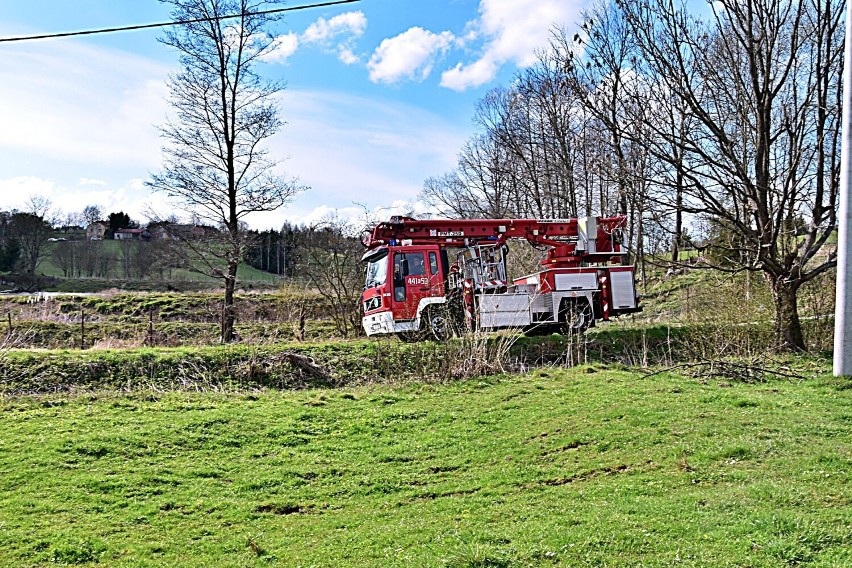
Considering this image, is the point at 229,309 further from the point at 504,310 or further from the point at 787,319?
the point at 787,319

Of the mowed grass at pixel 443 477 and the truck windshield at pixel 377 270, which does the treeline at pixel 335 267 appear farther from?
the mowed grass at pixel 443 477

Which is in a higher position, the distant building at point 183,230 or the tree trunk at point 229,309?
the distant building at point 183,230

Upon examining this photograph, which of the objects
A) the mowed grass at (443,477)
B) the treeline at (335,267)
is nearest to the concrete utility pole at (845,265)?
the mowed grass at (443,477)

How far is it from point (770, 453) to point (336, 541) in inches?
175

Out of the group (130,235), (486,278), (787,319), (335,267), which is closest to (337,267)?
(335,267)

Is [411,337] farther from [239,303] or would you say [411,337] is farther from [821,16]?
[239,303]

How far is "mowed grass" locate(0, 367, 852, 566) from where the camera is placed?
214 inches

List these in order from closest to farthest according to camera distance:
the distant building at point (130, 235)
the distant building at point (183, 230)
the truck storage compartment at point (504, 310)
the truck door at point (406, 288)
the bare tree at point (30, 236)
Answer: the truck storage compartment at point (504, 310) → the truck door at point (406, 288) → the distant building at point (183, 230) → the bare tree at point (30, 236) → the distant building at point (130, 235)

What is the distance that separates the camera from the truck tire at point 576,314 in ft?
58.9

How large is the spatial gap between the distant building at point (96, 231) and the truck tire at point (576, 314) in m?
59.4

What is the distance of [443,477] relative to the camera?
8.05m

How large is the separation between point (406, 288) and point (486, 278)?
2168mm

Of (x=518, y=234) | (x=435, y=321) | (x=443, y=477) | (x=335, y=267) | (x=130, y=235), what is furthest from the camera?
(x=130, y=235)

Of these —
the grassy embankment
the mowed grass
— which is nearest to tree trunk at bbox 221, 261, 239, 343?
the mowed grass
